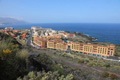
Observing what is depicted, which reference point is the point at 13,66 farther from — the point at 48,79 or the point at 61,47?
the point at 61,47

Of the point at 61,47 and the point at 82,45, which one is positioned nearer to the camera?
the point at 82,45

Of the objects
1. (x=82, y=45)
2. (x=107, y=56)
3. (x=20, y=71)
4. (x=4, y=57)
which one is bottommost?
(x=107, y=56)

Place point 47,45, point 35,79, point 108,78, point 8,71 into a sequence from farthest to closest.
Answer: point 47,45
point 108,78
point 8,71
point 35,79

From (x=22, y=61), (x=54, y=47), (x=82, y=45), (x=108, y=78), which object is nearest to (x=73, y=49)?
(x=82, y=45)

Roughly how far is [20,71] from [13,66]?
0.35 m

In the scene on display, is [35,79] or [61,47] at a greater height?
[35,79]

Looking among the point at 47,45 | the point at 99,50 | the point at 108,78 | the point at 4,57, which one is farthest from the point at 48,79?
the point at 47,45

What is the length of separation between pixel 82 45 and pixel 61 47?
519 cm

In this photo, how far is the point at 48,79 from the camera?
9.27ft

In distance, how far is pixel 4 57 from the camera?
395cm

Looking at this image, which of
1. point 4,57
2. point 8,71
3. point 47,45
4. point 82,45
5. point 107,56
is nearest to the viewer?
point 8,71

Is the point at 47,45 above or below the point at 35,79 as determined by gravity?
below

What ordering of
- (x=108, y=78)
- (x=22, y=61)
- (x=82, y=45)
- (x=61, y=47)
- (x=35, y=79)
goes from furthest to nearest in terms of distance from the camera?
(x=61, y=47) < (x=82, y=45) < (x=108, y=78) < (x=22, y=61) < (x=35, y=79)

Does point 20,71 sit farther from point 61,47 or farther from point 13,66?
point 61,47
